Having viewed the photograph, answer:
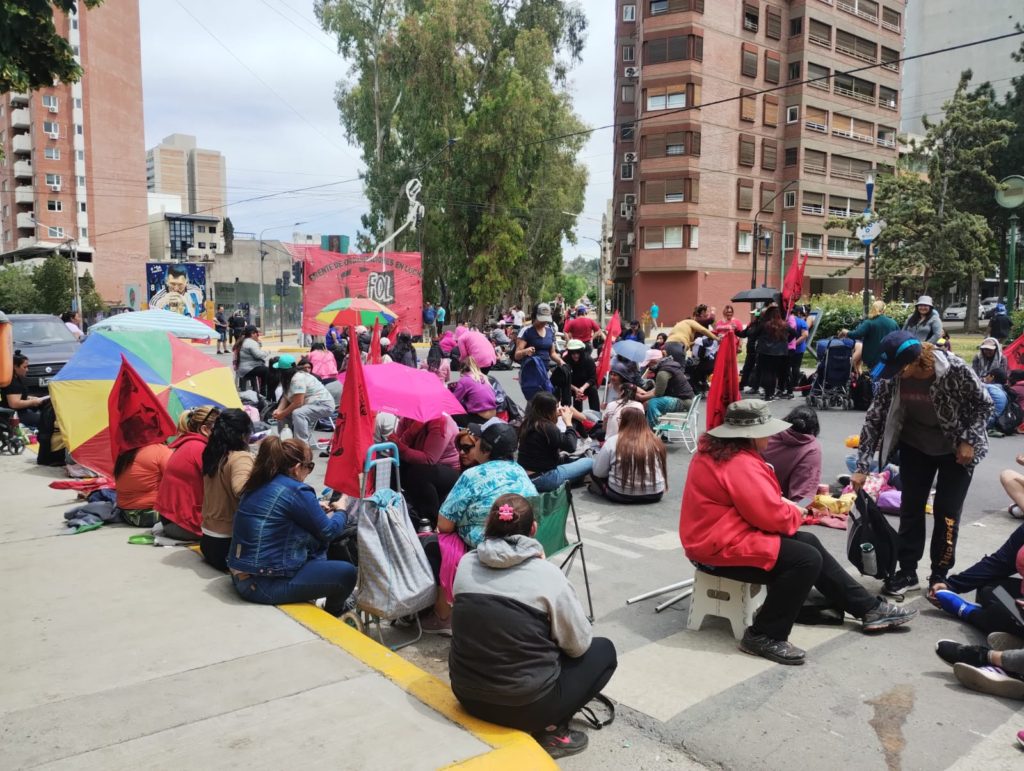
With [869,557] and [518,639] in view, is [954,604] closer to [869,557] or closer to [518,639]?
[869,557]

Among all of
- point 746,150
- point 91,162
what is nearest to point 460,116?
point 746,150

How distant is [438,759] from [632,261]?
54735 millimetres

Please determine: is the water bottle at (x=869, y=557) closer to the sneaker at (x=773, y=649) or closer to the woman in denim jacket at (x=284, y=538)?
the sneaker at (x=773, y=649)

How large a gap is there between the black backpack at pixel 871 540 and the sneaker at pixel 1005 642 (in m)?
0.94

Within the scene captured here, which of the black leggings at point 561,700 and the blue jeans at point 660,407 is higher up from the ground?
the blue jeans at point 660,407

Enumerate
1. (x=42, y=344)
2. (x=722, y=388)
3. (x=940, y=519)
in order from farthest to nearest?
(x=42, y=344) → (x=940, y=519) → (x=722, y=388)

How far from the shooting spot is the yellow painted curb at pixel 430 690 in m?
3.42

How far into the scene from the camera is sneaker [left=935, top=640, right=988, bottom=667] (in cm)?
440

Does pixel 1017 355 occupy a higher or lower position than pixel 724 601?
higher

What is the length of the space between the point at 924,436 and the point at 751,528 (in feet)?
6.08

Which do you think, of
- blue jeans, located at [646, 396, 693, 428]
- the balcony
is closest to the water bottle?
blue jeans, located at [646, 396, 693, 428]

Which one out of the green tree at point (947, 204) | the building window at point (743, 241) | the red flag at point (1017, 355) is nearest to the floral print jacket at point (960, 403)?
the red flag at point (1017, 355)

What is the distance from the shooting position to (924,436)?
5598 millimetres

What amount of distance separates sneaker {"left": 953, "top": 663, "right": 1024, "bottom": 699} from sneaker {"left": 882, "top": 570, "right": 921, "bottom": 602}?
1216 millimetres
